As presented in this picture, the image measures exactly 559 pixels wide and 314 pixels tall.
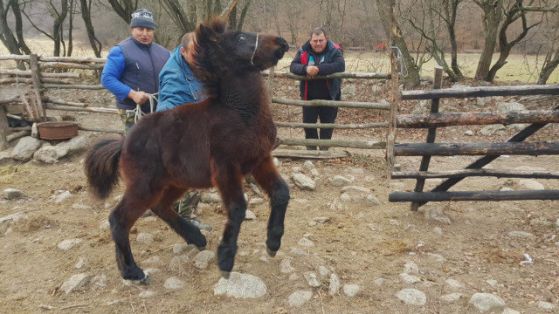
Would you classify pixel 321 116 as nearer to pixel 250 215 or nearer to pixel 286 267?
pixel 250 215

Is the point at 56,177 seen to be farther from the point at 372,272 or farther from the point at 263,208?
the point at 372,272

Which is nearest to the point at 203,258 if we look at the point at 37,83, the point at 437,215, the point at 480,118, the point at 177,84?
the point at 177,84

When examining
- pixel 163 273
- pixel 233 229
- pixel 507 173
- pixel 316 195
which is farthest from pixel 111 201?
pixel 507 173

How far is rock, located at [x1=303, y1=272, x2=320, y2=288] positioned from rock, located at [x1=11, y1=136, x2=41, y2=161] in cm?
675

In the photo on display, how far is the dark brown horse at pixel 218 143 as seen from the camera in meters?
3.16

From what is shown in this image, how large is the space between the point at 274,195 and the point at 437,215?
2.32 metres

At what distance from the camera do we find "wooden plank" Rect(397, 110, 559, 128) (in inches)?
173

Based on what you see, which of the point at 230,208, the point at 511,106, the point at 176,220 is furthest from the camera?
the point at 511,106

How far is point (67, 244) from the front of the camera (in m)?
4.41

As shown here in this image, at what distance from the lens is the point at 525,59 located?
1259 centimetres

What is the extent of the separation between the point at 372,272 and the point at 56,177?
215 inches

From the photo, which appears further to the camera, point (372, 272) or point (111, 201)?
point (111, 201)

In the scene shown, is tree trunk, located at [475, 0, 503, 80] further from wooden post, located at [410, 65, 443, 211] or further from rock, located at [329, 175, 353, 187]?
wooden post, located at [410, 65, 443, 211]

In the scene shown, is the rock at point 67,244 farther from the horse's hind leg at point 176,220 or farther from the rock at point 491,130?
the rock at point 491,130
